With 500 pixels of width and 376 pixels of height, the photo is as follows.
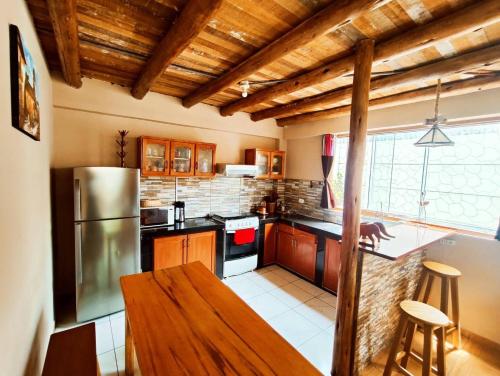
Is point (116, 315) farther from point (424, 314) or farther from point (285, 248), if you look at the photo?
point (424, 314)

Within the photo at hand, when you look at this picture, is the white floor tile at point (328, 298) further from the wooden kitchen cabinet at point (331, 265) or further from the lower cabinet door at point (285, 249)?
the lower cabinet door at point (285, 249)

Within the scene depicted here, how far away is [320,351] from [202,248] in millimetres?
1828

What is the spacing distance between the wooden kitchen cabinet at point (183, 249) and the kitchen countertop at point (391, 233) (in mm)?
1042

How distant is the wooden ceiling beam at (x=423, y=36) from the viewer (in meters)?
1.33

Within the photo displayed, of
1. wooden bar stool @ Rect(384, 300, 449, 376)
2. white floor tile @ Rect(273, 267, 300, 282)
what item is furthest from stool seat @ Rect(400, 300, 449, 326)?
white floor tile @ Rect(273, 267, 300, 282)

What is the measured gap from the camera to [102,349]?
2.19 meters

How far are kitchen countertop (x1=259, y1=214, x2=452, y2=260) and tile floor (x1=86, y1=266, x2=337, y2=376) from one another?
85 centimetres

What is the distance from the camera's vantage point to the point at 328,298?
3199 mm

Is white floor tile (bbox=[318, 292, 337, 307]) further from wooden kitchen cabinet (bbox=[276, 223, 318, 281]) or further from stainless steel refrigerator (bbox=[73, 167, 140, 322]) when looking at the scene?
stainless steel refrigerator (bbox=[73, 167, 140, 322])

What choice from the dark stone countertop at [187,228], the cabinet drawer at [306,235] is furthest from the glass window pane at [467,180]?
the dark stone countertop at [187,228]

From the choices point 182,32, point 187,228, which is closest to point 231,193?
point 187,228

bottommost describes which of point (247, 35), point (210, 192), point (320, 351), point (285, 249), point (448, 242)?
point (320, 351)

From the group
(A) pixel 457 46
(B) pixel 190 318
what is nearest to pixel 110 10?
(B) pixel 190 318

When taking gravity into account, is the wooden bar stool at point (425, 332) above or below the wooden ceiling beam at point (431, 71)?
below
